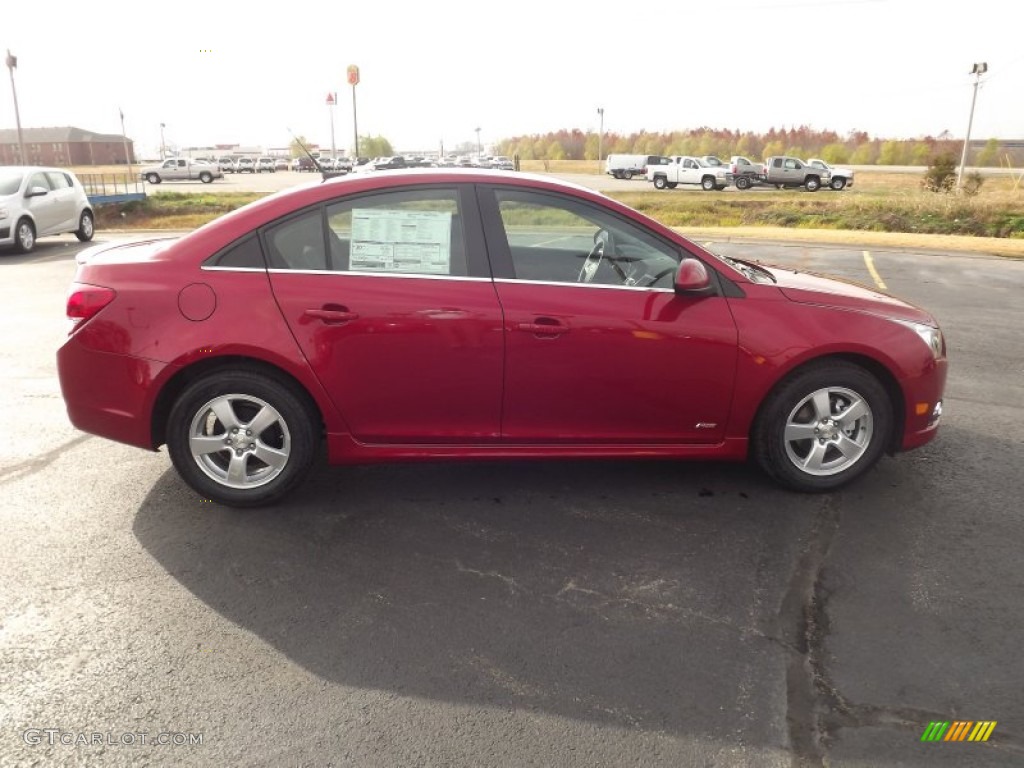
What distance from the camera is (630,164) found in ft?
189

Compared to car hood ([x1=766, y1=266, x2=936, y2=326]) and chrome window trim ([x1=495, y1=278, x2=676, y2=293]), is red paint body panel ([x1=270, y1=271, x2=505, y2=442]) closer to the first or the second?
chrome window trim ([x1=495, y1=278, x2=676, y2=293])

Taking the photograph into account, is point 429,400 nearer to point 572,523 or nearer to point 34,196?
point 572,523

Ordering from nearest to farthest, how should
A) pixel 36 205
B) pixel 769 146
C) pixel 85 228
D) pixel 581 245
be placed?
pixel 581 245
pixel 36 205
pixel 85 228
pixel 769 146

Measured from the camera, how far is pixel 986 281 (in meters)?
12.1

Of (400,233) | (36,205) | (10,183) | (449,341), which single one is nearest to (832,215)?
(36,205)

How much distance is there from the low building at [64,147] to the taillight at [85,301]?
368 ft

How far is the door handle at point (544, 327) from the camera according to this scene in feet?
12.8

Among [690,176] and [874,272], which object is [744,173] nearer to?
[690,176]

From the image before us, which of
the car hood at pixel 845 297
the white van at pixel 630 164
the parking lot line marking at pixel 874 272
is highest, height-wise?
the white van at pixel 630 164

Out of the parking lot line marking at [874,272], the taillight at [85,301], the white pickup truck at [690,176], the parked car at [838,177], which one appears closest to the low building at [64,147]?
the white pickup truck at [690,176]

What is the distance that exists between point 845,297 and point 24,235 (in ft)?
49.1

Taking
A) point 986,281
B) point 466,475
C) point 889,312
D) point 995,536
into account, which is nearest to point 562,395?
point 466,475

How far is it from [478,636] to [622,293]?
6.04 ft
